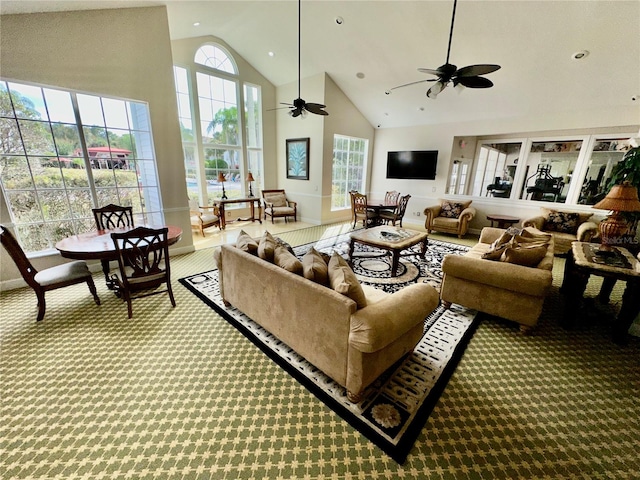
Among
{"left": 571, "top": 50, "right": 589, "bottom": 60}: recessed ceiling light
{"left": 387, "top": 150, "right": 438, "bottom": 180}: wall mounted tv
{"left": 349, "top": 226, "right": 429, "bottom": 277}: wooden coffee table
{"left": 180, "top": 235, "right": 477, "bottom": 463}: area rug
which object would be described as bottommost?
{"left": 180, "top": 235, "right": 477, "bottom": 463}: area rug

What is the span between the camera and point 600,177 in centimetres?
491

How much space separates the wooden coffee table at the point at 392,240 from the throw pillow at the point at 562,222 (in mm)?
2725

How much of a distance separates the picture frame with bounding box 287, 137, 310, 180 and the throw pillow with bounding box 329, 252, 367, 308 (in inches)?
207

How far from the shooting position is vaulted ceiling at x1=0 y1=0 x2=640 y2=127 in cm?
330

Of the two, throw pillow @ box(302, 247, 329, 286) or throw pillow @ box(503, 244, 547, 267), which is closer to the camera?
throw pillow @ box(302, 247, 329, 286)

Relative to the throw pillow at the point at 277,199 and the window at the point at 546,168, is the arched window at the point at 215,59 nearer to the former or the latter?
the throw pillow at the point at 277,199

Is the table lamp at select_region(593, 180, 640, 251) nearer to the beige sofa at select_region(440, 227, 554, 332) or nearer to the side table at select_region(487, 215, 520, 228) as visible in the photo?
the beige sofa at select_region(440, 227, 554, 332)

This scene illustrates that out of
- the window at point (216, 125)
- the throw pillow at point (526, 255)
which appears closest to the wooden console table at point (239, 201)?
the window at point (216, 125)

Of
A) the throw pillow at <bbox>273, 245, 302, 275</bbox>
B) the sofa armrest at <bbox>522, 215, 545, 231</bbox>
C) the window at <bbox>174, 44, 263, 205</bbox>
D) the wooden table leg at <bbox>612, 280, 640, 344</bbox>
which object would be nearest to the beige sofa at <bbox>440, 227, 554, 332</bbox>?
the wooden table leg at <bbox>612, 280, 640, 344</bbox>

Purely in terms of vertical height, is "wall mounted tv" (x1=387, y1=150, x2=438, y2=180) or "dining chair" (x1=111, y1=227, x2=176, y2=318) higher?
"wall mounted tv" (x1=387, y1=150, x2=438, y2=180)

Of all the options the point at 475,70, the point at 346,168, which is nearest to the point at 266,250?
the point at 475,70

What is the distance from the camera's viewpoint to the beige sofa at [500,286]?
2.28 meters

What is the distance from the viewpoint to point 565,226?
473cm

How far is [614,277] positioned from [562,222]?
10.6ft
